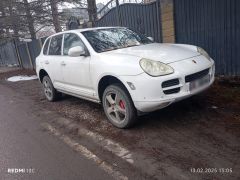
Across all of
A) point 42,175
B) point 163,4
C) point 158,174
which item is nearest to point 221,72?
point 163,4

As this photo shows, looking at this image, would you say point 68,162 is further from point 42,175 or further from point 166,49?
point 166,49

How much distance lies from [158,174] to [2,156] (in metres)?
2.41

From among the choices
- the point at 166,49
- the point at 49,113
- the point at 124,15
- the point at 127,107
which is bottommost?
the point at 49,113

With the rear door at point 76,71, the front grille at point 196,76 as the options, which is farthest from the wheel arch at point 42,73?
the front grille at point 196,76

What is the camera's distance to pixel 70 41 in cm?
565

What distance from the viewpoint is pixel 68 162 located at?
3.62 meters

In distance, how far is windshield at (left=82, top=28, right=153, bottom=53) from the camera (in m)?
5.00

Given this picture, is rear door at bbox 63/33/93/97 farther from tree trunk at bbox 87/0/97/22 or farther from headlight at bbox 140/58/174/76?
tree trunk at bbox 87/0/97/22

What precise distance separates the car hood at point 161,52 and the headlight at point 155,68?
118 millimetres

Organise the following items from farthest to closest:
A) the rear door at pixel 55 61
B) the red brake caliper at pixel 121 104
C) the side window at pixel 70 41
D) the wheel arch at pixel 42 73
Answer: the wheel arch at pixel 42 73 → the rear door at pixel 55 61 → the side window at pixel 70 41 → the red brake caliper at pixel 121 104

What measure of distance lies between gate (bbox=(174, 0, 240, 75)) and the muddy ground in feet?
2.56

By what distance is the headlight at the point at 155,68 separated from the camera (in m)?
3.88

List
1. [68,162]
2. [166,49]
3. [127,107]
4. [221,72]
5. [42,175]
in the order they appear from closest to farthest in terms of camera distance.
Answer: [42,175] < [68,162] < [127,107] < [166,49] < [221,72]

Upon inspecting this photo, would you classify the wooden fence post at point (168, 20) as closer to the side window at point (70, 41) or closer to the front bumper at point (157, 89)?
the side window at point (70, 41)
